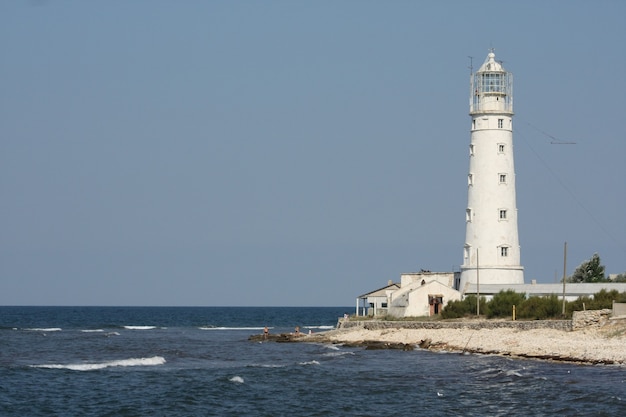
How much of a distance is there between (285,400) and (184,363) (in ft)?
47.2

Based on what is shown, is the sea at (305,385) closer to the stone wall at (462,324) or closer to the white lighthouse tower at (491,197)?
the stone wall at (462,324)

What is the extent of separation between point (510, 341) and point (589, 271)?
22.8 meters

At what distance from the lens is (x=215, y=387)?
3859cm

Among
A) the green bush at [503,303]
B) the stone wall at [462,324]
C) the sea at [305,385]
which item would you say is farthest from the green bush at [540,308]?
the sea at [305,385]

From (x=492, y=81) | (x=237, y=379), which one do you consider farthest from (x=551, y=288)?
(x=237, y=379)

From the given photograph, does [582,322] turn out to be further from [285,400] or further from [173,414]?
[173,414]

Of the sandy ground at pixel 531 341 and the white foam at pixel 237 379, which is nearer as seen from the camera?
the white foam at pixel 237 379

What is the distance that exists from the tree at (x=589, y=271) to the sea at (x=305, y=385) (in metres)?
21.3

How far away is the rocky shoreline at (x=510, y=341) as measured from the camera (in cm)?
4359

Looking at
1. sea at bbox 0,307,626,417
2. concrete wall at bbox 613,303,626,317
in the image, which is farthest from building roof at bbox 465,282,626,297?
sea at bbox 0,307,626,417

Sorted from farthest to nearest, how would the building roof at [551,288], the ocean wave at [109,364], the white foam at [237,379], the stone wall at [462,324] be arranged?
the building roof at [551,288] → the stone wall at [462,324] → the ocean wave at [109,364] → the white foam at [237,379]

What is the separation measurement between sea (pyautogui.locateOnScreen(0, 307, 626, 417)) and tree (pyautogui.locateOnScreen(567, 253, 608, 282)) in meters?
21.3

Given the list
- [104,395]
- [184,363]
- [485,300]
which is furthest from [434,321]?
[104,395]

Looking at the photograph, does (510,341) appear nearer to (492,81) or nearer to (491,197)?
(491,197)
